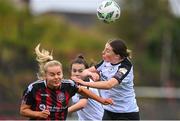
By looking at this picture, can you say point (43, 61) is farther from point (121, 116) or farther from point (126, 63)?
point (121, 116)

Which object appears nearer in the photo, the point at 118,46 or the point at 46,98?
the point at 46,98

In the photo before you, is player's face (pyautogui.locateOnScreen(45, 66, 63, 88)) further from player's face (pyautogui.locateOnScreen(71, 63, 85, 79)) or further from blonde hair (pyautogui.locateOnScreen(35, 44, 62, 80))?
player's face (pyautogui.locateOnScreen(71, 63, 85, 79))

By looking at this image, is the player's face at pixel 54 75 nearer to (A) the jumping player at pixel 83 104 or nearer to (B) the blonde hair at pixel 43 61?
(B) the blonde hair at pixel 43 61

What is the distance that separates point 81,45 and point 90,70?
2961 centimetres

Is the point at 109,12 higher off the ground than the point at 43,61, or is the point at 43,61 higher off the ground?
the point at 109,12

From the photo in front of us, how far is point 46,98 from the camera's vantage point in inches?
412

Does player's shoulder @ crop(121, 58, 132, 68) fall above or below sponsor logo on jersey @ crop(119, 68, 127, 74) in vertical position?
above

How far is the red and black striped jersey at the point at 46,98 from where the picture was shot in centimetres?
1045

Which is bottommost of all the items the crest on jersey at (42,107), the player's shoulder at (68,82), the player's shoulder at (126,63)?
the crest on jersey at (42,107)

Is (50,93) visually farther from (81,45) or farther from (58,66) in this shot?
(81,45)

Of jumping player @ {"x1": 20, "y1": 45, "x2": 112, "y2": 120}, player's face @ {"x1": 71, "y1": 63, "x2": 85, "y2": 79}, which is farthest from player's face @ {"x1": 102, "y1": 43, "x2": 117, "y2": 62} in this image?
jumping player @ {"x1": 20, "y1": 45, "x2": 112, "y2": 120}

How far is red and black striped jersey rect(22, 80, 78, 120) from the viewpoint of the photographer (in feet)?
34.3

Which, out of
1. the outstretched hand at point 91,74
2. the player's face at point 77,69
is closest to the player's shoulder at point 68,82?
the outstretched hand at point 91,74

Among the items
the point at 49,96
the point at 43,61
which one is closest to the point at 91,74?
the point at 43,61
